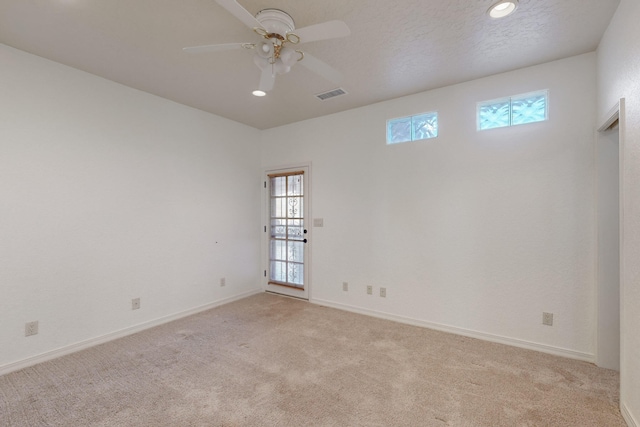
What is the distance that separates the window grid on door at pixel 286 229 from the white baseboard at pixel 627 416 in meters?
3.43

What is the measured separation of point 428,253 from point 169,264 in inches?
126

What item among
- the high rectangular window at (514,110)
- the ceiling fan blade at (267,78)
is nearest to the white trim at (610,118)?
the high rectangular window at (514,110)

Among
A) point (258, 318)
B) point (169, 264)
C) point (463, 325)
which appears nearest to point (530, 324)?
point (463, 325)

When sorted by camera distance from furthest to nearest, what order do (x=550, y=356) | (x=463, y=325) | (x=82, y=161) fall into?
(x=463, y=325)
(x=82, y=161)
(x=550, y=356)

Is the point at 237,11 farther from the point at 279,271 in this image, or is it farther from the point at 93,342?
the point at 279,271

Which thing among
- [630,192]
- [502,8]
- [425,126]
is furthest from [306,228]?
[630,192]

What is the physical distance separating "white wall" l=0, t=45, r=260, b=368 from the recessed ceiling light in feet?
11.4

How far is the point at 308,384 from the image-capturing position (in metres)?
2.18

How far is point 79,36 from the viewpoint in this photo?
88.5 inches

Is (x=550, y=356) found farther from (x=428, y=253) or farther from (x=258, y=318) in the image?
(x=258, y=318)

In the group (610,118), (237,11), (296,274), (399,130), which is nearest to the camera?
(237,11)

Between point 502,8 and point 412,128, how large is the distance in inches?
61.2

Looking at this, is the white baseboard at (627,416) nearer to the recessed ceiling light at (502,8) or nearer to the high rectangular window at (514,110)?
the high rectangular window at (514,110)

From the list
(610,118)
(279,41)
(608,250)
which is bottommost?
(608,250)
